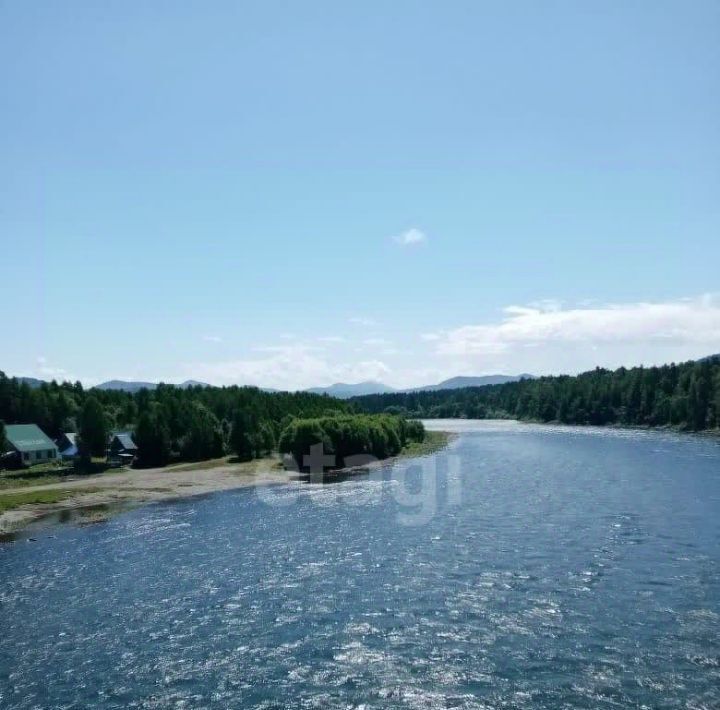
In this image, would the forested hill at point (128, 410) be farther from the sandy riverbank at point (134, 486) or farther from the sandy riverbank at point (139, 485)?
the sandy riverbank at point (139, 485)

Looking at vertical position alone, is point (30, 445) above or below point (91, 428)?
below

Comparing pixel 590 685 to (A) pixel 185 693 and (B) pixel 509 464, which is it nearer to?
(A) pixel 185 693

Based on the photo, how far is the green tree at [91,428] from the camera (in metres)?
117

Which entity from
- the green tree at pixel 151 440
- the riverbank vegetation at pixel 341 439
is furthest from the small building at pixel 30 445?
the riverbank vegetation at pixel 341 439

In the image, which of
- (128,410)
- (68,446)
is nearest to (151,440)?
(68,446)

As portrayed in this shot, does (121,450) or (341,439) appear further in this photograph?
(121,450)

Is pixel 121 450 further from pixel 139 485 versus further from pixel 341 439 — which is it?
Result: pixel 341 439

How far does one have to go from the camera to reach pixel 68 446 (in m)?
125

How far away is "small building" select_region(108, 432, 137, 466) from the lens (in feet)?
401

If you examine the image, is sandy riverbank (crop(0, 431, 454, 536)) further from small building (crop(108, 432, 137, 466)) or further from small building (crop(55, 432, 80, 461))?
small building (crop(55, 432, 80, 461))

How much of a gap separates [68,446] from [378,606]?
101 meters

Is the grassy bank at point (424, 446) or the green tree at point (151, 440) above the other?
the green tree at point (151, 440)

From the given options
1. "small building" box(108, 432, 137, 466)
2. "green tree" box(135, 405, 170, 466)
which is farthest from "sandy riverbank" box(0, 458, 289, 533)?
"small building" box(108, 432, 137, 466)

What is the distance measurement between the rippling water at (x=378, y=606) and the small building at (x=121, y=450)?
51402mm
